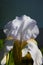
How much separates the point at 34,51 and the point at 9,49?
6cm

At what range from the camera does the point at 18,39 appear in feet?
1.49

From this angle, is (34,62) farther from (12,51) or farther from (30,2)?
(30,2)

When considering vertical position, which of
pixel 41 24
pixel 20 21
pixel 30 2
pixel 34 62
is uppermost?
pixel 30 2

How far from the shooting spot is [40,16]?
4.29ft

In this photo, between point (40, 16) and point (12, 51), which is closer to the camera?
point (12, 51)

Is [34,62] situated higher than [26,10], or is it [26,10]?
[26,10]

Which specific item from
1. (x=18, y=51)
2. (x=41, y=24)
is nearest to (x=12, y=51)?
(x=18, y=51)

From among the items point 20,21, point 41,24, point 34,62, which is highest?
point 41,24

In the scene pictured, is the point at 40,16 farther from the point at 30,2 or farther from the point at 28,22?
the point at 28,22

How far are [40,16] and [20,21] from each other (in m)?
0.86

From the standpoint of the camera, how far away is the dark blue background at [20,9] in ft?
4.18

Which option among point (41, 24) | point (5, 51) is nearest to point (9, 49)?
point (5, 51)

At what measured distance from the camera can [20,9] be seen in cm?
129

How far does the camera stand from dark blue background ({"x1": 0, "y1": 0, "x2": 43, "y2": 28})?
1275 millimetres
